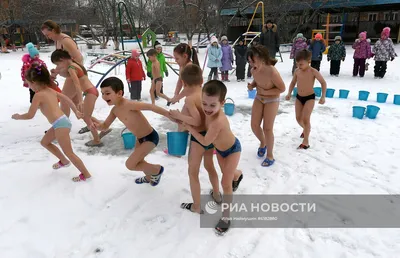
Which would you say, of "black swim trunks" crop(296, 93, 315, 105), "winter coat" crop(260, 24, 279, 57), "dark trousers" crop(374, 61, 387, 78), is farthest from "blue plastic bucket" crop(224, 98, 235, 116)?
"dark trousers" crop(374, 61, 387, 78)

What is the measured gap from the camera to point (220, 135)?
8.79 feet

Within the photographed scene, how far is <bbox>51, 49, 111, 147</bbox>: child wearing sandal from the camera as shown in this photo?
4.23 meters

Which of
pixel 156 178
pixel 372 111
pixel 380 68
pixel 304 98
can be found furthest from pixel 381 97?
pixel 156 178

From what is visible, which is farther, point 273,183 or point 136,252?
point 273,183

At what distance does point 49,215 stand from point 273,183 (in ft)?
8.46

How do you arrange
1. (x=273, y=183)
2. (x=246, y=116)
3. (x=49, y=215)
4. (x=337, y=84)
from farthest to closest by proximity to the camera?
(x=337, y=84) → (x=246, y=116) → (x=273, y=183) → (x=49, y=215)

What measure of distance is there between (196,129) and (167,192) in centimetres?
106

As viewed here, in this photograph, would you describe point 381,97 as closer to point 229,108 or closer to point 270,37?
point 229,108

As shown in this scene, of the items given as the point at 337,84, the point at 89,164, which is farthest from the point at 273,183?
the point at 337,84

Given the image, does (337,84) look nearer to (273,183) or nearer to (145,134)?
(273,183)

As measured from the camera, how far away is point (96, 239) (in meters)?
2.74

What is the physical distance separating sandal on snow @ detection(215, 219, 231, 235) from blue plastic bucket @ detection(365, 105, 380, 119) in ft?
15.2

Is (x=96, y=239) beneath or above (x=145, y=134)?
beneath

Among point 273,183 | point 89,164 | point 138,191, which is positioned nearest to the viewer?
point 138,191
